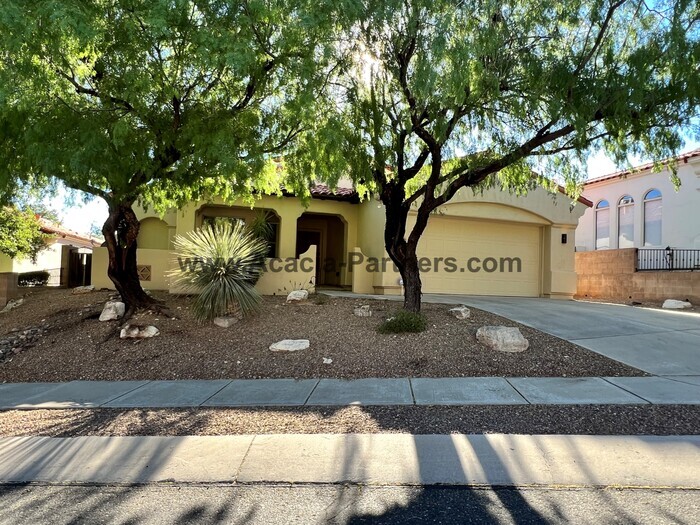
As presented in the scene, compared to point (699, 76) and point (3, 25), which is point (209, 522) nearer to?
point (3, 25)

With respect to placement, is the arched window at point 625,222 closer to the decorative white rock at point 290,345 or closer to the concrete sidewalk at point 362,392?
the concrete sidewalk at point 362,392

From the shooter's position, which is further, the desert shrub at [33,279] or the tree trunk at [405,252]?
the desert shrub at [33,279]

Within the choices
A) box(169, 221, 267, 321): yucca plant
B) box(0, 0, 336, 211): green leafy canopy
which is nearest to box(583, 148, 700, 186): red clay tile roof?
box(0, 0, 336, 211): green leafy canopy

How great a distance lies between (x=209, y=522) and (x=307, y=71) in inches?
238

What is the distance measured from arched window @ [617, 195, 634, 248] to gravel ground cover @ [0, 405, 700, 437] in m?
16.6

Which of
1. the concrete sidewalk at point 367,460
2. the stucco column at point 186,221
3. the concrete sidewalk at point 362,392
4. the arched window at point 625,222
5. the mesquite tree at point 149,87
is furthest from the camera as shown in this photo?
the arched window at point 625,222

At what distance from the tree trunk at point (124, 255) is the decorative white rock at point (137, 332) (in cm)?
95

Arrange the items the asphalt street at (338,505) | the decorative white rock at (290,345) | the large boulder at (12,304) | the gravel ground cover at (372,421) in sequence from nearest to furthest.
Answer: the asphalt street at (338,505) < the gravel ground cover at (372,421) < the decorative white rock at (290,345) < the large boulder at (12,304)

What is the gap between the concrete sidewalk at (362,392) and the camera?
5.91 m

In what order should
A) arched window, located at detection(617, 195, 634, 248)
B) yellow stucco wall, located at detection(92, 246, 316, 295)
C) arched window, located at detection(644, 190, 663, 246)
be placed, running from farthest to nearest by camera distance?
arched window, located at detection(617, 195, 634, 248) → arched window, located at detection(644, 190, 663, 246) → yellow stucco wall, located at detection(92, 246, 316, 295)

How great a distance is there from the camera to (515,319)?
10.0m

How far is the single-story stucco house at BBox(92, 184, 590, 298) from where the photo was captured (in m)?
14.4

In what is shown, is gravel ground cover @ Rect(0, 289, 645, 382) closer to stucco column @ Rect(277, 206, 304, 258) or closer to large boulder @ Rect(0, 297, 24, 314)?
large boulder @ Rect(0, 297, 24, 314)

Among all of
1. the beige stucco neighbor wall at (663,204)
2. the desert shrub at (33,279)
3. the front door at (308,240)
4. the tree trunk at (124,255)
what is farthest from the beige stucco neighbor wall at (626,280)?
the desert shrub at (33,279)
